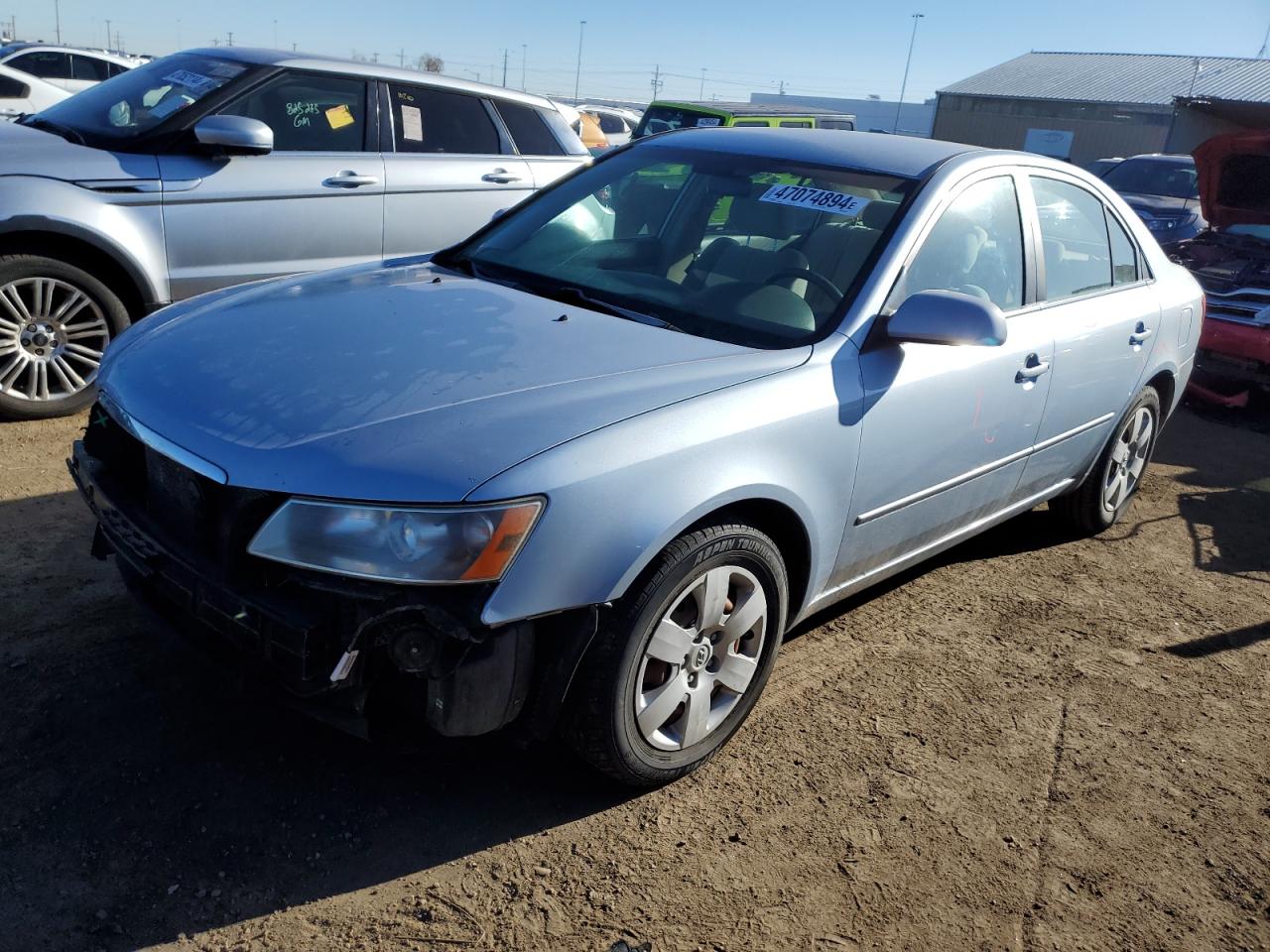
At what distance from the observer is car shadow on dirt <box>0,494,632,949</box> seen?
233cm

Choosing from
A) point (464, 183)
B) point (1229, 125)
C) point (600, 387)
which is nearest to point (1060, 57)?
point (1229, 125)

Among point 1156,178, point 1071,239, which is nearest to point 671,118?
point 1156,178

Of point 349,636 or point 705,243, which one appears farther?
→ point 705,243

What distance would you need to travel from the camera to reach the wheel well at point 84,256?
4762 mm

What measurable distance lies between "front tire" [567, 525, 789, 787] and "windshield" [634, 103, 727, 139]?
47.6 feet

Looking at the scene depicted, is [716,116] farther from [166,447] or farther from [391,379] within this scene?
[166,447]

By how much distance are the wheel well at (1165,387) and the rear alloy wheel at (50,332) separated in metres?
4.76

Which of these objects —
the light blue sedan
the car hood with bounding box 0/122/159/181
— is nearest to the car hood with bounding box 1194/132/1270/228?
the light blue sedan

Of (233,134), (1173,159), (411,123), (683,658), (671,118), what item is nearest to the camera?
(683,658)

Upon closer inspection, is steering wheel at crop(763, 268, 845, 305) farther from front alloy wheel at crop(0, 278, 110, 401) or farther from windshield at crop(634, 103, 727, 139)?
windshield at crop(634, 103, 727, 139)

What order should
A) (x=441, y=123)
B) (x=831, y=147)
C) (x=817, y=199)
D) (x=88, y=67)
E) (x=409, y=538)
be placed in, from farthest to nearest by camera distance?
(x=88, y=67) → (x=441, y=123) → (x=831, y=147) → (x=817, y=199) → (x=409, y=538)

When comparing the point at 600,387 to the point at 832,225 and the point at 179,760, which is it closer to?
the point at 832,225

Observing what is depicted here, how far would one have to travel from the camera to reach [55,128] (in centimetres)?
541

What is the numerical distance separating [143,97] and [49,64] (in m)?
14.6
